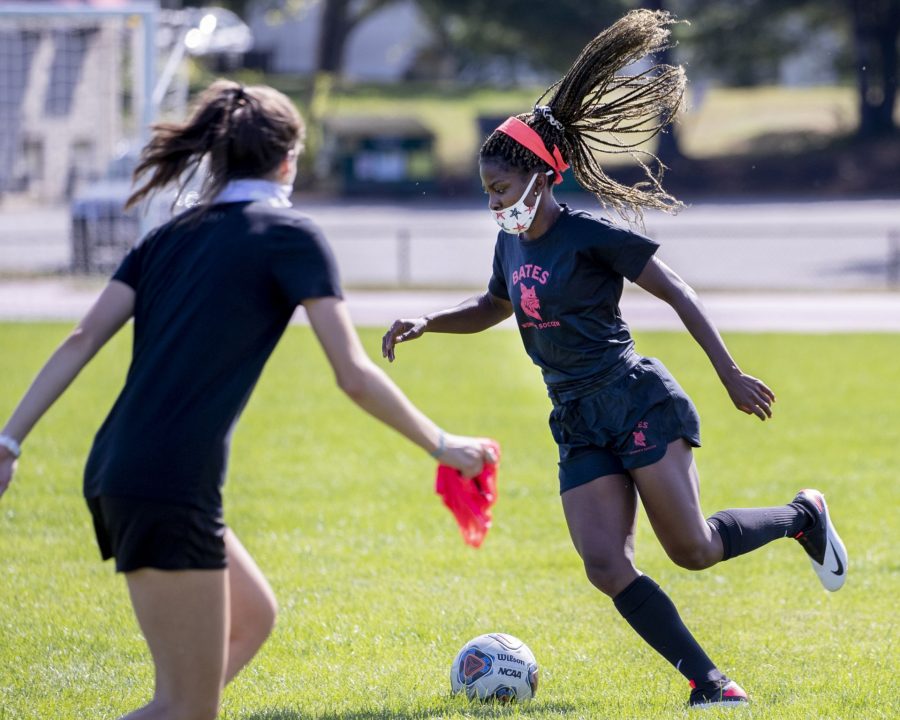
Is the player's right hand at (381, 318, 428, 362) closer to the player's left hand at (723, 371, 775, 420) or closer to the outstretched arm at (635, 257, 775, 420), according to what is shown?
the outstretched arm at (635, 257, 775, 420)

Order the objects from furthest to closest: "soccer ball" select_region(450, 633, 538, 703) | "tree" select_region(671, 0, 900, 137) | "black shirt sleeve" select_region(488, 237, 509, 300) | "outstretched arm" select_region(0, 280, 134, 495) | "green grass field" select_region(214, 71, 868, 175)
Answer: "green grass field" select_region(214, 71, 868, 175)
"tree" select_region(671, 0, 900, 137)
"black shirt sleeve" select_region(488, 237, 509, 300)
"soccer ball" select_region(450, 633, 538, 703)
"outstretched arm" select_region(0, 280, 134, 495)

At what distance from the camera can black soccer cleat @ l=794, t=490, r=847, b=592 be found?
5.33 meters

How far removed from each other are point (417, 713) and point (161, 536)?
174 cm

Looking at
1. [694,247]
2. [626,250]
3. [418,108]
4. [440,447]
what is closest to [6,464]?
[440,447]

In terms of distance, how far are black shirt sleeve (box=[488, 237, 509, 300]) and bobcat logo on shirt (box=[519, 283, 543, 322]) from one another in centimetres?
30

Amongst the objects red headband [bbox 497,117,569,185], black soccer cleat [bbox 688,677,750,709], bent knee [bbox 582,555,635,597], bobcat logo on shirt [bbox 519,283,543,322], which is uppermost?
red headband [bbox 497,117,569,185]

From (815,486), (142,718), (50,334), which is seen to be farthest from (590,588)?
(50,334)

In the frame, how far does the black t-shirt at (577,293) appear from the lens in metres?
4.54

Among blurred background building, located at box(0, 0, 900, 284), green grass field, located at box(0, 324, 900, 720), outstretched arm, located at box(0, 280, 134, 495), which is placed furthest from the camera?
blurred background building, located at box(0, 0, 900, 284)

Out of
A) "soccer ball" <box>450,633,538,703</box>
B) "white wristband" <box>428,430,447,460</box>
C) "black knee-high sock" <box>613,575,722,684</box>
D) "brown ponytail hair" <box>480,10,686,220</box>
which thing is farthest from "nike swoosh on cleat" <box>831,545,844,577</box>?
"white wristband" <box>428,430,447,460</box>

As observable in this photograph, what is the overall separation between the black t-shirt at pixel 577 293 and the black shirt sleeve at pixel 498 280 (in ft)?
0.85

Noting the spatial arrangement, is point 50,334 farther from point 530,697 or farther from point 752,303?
point 530,697

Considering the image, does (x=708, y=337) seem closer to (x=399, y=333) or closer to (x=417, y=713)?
(x=399, y=333)

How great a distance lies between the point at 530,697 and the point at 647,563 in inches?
88.1
